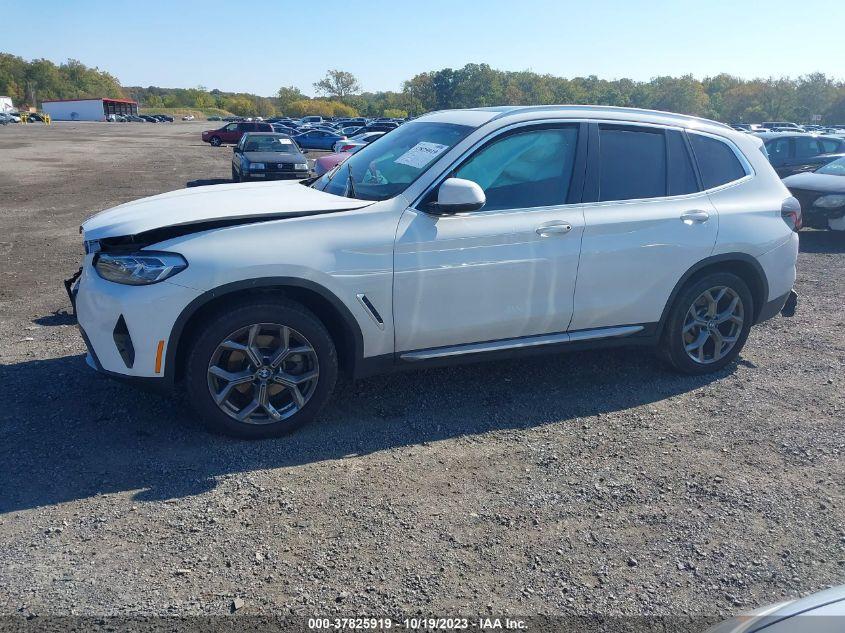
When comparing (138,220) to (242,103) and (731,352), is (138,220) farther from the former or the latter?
(242,103)

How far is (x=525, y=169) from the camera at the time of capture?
4.66m

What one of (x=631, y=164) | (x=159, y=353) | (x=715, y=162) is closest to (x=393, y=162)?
(x=631, y=164)

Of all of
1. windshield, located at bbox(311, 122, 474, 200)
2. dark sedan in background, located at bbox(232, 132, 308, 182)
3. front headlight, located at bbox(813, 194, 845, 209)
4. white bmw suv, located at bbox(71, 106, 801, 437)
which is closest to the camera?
white bmw suv, located at bbox(71, 106, 801, 437)

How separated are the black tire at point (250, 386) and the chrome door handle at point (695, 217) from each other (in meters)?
2.65

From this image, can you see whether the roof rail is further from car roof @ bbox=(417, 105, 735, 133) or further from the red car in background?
the red car in background

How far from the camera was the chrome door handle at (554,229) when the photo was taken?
4.52m

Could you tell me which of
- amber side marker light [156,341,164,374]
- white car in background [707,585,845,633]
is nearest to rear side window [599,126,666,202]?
amber side marker light [156,341,164,374]

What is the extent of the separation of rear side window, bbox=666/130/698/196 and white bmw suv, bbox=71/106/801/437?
1 centimetres

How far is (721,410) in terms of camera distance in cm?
482

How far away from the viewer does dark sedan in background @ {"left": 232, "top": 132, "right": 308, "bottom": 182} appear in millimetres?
16812

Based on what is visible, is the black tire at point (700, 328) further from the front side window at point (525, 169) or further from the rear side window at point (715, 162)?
the front side window at point (525, 169)

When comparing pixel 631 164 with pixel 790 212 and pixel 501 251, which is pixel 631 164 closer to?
pixel 501 251

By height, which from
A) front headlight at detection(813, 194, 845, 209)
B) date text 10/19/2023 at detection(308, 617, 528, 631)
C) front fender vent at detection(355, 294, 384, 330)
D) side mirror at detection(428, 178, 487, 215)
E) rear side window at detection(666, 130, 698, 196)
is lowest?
date text 10/19/2023 at detection(308, 617, 528, 631)

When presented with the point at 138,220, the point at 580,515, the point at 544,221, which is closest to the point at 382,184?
the point at 544,221
